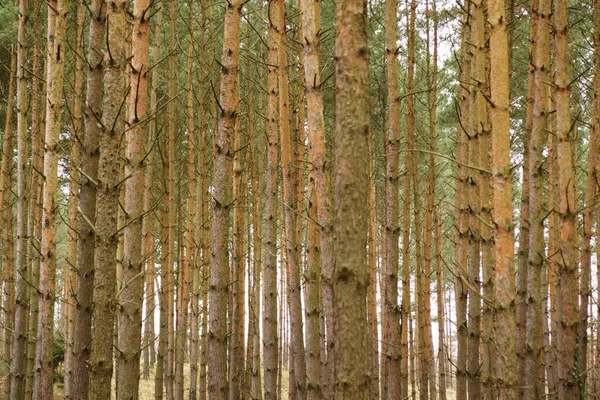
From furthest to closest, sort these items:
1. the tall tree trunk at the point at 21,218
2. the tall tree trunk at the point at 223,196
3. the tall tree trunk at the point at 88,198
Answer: the tall tree trunk at the point at 21,218 < the tall tree trunk at the point at 223,196 < the tall tree trunk at the point at 88,198

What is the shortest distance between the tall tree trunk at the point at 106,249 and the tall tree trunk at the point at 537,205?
3.34m

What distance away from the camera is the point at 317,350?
19.5ft

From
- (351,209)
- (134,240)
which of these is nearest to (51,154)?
(134,240)

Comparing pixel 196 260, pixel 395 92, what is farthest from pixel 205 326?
pixel 395 92

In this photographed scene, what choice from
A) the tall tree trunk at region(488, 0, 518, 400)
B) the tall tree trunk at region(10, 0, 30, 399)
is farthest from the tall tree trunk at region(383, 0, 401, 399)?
the tall tree trunk at region(10, 0, 30, 399)

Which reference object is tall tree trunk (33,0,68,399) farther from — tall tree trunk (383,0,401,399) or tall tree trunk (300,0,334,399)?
tall tree trunk (383,0,401,399)

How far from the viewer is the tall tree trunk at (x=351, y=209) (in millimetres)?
2963

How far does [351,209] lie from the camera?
118 inches

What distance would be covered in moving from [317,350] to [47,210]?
3.02 metres

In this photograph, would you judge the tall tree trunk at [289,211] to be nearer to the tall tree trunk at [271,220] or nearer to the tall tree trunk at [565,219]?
→ the tall tree trunk at [271,220]

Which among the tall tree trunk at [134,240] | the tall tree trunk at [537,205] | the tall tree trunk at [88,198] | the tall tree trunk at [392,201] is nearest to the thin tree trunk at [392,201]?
the tall tree trunk at [392,201]

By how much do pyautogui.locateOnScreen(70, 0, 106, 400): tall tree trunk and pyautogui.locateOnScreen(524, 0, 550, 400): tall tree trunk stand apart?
3.50 metres

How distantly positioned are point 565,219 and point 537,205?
0.30 metres

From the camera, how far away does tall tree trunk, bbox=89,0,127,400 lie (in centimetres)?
337
